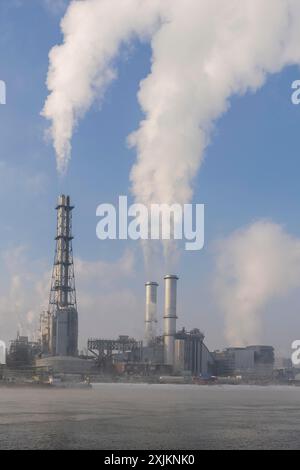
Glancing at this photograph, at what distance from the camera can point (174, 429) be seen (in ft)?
208

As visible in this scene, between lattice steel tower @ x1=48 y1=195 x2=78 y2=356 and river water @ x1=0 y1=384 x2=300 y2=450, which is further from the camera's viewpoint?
lattice steel tower @ x1=48 y1=195 x2=78 y2=356

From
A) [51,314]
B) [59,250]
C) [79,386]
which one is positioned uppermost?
[59,250]

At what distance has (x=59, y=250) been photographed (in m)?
195

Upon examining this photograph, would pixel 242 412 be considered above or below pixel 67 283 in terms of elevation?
below

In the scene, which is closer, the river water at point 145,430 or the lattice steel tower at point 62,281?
the river water at point 145,430

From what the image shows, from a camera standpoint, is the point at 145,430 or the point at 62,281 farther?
the point at 62,281
